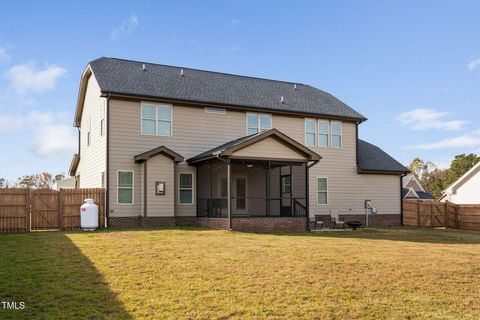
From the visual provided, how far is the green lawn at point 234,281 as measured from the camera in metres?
7.02

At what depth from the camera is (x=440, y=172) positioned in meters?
79.5

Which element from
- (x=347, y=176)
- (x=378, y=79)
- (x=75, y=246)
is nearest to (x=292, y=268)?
(x=75, y=246)

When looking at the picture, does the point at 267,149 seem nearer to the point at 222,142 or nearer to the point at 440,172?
the point at 222,142

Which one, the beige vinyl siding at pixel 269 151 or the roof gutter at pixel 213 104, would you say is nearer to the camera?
the beige vinyl siding at pixel 269 151

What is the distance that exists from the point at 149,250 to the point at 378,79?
12866 mm

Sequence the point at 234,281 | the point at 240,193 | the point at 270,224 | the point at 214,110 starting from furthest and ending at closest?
the point at 240,193 → the point at 214,110 → the point at 270,224 → the point at 234,281

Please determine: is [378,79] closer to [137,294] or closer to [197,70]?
[197,70]

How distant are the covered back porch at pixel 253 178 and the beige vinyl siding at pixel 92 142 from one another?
412 cm

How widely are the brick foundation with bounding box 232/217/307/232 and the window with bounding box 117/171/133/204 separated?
15.4 feet

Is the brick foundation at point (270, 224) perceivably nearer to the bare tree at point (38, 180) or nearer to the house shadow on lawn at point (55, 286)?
the house shadow on lawn at point (55, 286)

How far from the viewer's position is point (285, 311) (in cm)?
699

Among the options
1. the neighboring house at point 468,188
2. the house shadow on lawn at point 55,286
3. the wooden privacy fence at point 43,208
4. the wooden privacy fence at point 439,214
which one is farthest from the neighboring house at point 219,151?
the neighboring house at point 468,188

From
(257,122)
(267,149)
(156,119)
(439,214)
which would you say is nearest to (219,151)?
(267,149)

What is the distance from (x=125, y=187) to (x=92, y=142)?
4.17 m
